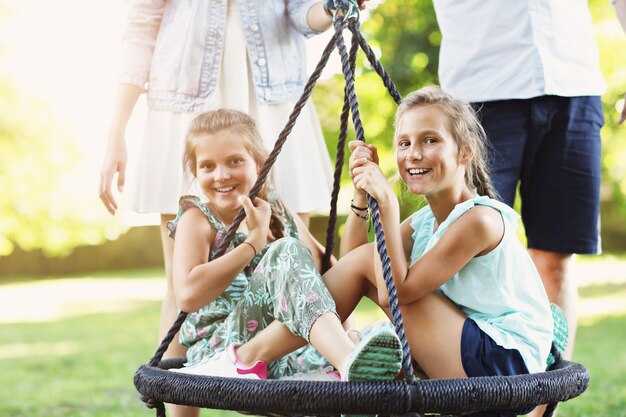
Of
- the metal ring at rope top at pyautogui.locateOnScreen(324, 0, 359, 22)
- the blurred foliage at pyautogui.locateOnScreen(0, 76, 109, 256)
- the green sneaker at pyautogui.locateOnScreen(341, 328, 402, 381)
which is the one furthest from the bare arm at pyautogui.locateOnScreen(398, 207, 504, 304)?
the blurred foliage at pyautogui.locateOnScreen(0, 76, 109, 256)

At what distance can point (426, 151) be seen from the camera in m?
2.16

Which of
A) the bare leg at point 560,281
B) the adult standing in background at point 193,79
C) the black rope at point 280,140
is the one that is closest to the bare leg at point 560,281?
the bare leg at point 560,281

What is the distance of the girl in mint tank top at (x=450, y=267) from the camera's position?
203 cm

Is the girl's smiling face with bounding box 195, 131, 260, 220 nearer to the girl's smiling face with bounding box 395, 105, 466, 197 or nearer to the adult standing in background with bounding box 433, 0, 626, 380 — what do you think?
the girl's smiling face with bounding box 395, 105, 466, 197

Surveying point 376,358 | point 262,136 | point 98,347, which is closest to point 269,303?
point 376,358

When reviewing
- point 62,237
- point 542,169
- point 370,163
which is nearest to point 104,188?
point 370,163

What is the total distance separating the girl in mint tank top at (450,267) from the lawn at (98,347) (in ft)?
6.98

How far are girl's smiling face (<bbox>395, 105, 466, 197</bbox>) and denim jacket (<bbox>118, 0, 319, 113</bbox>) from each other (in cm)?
68

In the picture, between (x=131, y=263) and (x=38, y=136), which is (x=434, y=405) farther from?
(x=131, y=263)

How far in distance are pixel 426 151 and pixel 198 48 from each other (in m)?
0.91

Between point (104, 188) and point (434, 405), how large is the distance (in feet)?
4.44

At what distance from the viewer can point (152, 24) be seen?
9.18ft

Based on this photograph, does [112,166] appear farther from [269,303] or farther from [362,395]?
[362,395]

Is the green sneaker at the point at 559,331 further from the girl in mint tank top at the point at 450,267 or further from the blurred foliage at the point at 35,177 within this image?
the blurred foliage at the point at 35,177
